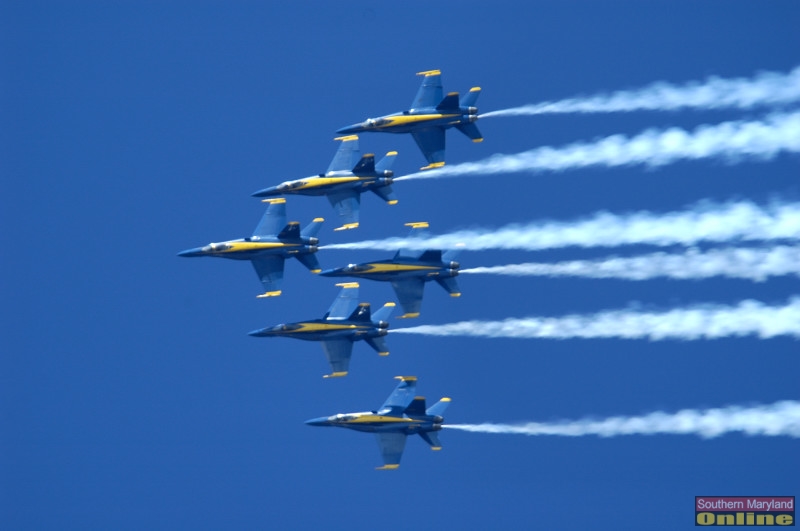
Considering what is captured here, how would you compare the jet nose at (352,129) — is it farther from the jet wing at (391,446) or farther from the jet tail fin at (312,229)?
the jet wing at (391,446)

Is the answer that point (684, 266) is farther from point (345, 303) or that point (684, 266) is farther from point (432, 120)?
point (345, 303)

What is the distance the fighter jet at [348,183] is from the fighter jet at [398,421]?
248 inches

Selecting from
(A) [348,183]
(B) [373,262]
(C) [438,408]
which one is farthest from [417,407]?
(A) [348,183]

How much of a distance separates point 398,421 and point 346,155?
31.9 feet

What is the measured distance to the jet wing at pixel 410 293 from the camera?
53812mm

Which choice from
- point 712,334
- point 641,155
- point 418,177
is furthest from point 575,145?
point 712,334

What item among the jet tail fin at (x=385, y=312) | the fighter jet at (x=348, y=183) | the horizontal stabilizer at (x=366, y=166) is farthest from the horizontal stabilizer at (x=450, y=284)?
the horizontal stabilizer at (x=366, y=166)

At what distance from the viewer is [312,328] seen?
54.1 m

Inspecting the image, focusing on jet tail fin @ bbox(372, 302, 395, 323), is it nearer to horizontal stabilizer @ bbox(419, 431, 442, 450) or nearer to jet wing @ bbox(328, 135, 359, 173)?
horizontal stabilizer @ bbox(419, 431, 442, 450)

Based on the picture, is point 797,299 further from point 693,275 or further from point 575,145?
point 575,145

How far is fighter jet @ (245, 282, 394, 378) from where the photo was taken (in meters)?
53.6

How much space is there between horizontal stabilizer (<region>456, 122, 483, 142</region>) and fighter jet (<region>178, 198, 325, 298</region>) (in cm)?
605
